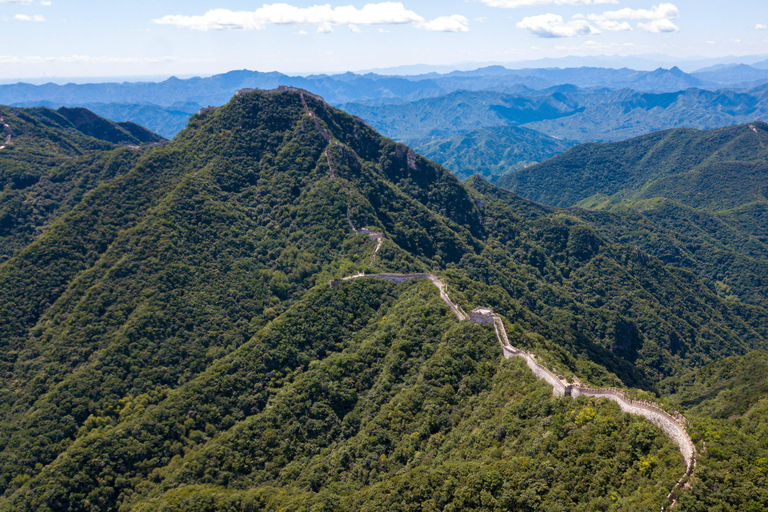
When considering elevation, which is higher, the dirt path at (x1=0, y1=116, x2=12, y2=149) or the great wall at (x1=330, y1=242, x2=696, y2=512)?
the dirt path at (x1=0, y1=116, x2=12, y2=149)

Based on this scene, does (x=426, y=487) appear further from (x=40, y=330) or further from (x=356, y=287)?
(x=40, y=330)

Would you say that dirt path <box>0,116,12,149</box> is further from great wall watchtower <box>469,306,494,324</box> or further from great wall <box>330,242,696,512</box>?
great wall watchtower <box>469,306,494,324</box>

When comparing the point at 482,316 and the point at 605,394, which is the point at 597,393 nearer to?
the point at 605,394

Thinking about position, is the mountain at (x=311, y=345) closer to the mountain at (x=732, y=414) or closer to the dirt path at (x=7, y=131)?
the mountain at (x=732, y=414)

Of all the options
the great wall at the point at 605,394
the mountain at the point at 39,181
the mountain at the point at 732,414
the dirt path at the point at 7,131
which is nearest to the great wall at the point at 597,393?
the great wall at the point at 605,394

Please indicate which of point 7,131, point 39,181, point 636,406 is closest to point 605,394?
point 636,406

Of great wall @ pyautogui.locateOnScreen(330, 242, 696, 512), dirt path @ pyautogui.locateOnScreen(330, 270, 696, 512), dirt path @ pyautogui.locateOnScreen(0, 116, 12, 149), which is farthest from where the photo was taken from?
dirt path @ pyautogui.locateOnScreen(0, 116, 12, 149)

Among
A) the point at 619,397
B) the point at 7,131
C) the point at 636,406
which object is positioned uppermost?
the point at 7,131

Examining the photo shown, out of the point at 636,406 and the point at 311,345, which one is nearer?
the point at 636,406

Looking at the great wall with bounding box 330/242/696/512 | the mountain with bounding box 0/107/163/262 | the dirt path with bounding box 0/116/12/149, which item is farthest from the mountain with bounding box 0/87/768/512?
the dirt path with bounding box 0/116/12/149
